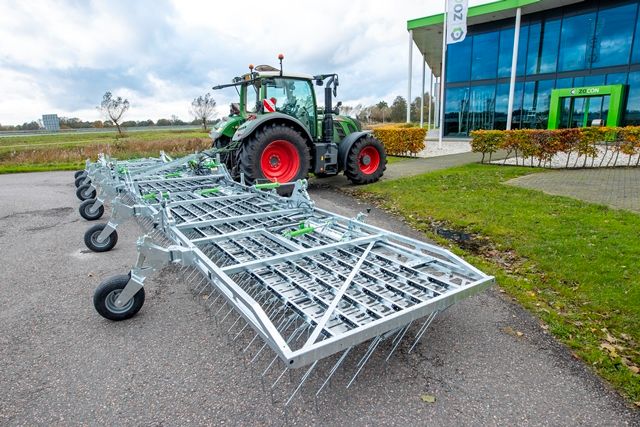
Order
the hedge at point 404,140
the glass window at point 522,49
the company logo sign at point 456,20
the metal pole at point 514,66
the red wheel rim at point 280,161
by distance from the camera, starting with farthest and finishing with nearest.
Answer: the glass window at point 522,49 → the metal pole at point 514,66 → the hedge at point 404,140 → the company logo sign at point 456,20 → the red wheel rim at point 280,161

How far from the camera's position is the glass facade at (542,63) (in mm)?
15406

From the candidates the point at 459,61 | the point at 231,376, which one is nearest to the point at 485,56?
the point at 459,61

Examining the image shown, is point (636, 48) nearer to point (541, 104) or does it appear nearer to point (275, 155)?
point (541, 104)

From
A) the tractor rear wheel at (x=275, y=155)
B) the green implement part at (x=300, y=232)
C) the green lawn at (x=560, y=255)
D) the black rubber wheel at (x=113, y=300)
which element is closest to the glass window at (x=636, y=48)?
the green lawn at (x=560, y=255)

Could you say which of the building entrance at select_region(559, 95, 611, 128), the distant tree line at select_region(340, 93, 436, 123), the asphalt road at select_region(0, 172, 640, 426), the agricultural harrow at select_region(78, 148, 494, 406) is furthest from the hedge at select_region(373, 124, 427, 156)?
the distant tree line at select_region(340, 93, 436, 123)

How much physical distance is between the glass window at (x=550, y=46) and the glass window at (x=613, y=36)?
139cm

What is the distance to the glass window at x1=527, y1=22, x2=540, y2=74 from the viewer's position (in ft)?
56.7

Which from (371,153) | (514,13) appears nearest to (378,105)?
(514,13)

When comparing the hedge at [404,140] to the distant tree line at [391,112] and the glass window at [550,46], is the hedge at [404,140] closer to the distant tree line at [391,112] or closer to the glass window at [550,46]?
the glass window at [550,46]

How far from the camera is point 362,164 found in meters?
8.36

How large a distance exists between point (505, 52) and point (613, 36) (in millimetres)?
3982

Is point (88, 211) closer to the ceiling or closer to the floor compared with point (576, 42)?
closer to the floor

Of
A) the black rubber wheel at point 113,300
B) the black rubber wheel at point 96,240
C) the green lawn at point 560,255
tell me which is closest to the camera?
the green lawn at point 560,255

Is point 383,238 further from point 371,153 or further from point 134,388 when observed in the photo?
point 371,153
